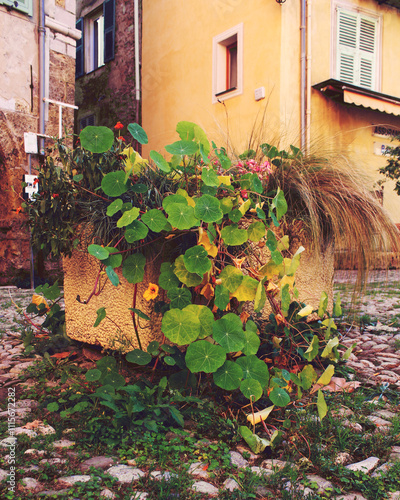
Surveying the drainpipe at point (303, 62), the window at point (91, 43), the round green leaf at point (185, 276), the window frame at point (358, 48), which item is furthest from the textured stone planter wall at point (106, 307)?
the window at point (91, 43)

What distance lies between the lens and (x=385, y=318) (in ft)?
11.8

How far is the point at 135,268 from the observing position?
1.77 metres

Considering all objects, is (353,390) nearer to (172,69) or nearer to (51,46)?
(51,46)

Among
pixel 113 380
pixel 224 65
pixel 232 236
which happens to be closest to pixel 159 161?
pixel 232 236

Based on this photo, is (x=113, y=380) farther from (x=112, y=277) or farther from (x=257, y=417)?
(x=257, y=417)

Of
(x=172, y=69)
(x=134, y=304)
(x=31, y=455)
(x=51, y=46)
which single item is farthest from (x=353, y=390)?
(x=172, y=69)

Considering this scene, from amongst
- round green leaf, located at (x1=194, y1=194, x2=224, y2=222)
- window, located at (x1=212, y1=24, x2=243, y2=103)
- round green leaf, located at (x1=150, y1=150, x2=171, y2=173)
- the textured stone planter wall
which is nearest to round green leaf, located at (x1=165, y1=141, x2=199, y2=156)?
round green leaf, located at (x1=150, y1=150, x2=171, y2=173)

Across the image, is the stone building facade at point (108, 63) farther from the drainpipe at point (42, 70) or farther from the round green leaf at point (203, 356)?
the round green leaf at point (203, 356)

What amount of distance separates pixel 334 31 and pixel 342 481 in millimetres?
8101

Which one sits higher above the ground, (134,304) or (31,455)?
(134,304)

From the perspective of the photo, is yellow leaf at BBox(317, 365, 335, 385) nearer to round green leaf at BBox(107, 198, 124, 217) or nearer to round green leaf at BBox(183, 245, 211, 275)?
round green leaf at BBox(183, 245, 211, 275)

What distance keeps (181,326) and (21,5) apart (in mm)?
6987

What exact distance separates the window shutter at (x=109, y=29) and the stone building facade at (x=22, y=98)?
3.14m

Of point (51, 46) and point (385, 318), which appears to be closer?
point (385, 318)
